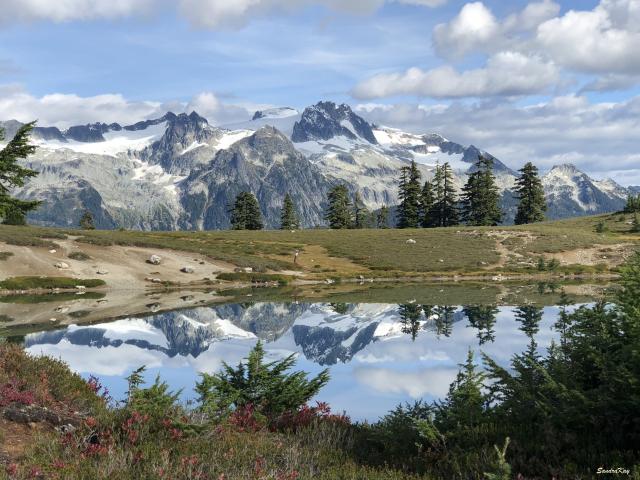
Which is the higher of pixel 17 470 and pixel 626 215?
pixel 626 215

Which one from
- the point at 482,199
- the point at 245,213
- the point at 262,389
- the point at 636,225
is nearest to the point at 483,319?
the point at 262,389

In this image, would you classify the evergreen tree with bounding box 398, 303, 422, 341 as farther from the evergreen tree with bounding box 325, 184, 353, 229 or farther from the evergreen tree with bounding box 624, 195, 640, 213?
the evergreen tree with bounding box 624, 195, 640, 213

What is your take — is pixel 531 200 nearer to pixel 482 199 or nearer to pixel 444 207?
pixel 482 199

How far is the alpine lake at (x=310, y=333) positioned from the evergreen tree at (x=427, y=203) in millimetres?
64575

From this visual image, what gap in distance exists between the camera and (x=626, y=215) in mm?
104875

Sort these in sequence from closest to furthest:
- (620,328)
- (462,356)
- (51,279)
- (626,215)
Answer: (620,328), (462,356), (51,279), (626,215)

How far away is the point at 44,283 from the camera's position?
161 feet

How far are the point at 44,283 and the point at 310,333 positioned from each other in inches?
1203

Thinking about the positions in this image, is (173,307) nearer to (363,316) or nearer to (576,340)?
(363,316)

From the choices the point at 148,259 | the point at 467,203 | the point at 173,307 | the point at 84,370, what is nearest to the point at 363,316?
Result: the point at 173,307

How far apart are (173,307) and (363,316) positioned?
42.6 ft

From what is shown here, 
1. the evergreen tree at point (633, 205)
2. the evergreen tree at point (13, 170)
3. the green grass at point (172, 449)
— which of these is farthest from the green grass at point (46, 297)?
the evergreen tree at point (633, 205)

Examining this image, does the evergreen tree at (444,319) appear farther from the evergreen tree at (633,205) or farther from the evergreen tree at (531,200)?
the evergreen tree at (633,205)

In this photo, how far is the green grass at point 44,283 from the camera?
47303 mm
